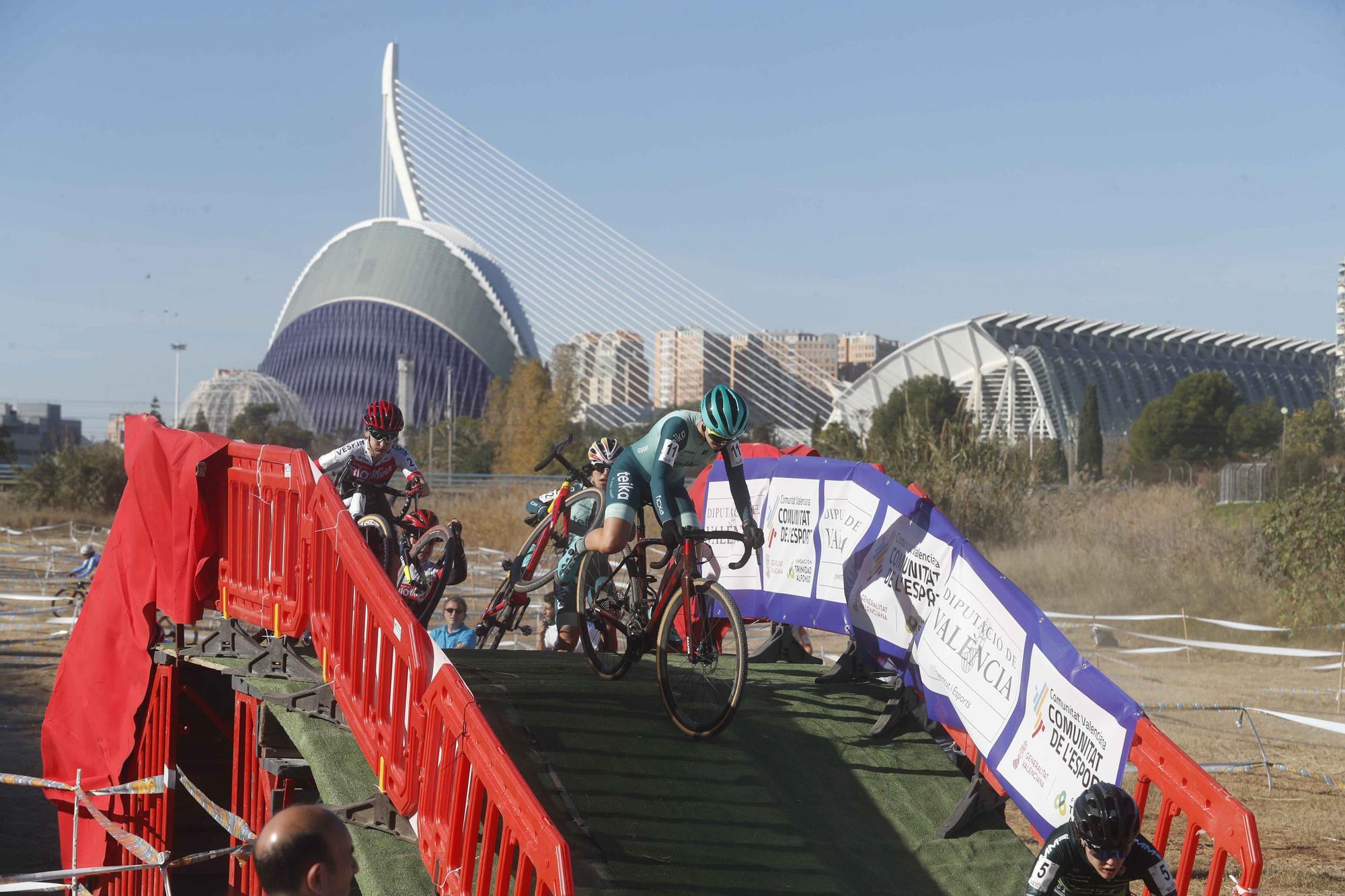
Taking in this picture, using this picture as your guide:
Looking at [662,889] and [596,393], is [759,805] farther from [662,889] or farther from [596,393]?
[596,393]

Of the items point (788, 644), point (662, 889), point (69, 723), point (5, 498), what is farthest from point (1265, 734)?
point (5, 498)

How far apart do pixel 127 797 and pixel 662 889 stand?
5.10 meters

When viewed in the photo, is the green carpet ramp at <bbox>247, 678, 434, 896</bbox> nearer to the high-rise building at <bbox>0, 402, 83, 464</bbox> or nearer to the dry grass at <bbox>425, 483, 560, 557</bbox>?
the dry grass at <bbox>425, 483, 560, 557</bbox>

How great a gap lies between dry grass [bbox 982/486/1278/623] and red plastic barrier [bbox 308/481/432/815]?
73.9 ft

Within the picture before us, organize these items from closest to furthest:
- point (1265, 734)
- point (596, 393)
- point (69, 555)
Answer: point (1265, 734) → point (69, 555) → point (596, 393)

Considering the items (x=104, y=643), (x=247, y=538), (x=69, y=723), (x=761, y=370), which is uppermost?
(x=761, y=370)

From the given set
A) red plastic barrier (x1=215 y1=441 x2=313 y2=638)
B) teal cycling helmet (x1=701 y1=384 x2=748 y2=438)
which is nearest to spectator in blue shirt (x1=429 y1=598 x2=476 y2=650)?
red plastic barrier (x1=215 y1=441 x2=313 y2=638)

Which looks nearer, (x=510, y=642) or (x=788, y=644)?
(x=788, y=644)

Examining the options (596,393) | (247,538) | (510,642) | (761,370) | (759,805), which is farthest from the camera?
(596,393)

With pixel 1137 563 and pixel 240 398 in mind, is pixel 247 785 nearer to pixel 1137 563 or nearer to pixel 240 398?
pixel 1137 563

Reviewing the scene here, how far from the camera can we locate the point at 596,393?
9012 centimetres

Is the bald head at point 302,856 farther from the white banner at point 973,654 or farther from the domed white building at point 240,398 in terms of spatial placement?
the domed white building at point 240,398

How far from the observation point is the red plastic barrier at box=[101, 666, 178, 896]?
841cm

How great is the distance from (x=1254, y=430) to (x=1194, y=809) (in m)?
70.7
